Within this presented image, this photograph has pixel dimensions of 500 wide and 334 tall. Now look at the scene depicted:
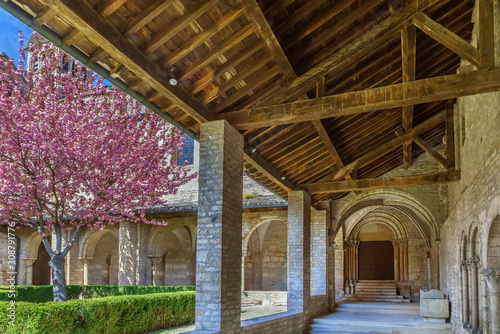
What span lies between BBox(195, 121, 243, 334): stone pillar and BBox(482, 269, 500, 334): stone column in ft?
12.5

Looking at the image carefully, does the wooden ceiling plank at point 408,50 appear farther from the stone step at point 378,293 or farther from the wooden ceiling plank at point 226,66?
the stone step at point 378,293

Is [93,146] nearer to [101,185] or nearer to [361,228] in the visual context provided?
[101,185]

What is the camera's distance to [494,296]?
22.1 ft

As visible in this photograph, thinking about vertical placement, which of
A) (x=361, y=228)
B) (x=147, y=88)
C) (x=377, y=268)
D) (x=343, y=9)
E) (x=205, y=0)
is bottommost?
(x=377, y=268)

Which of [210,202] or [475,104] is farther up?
[475,104]

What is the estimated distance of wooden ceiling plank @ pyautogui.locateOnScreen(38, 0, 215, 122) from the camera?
→ 4332mm

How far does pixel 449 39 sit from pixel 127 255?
13931mm

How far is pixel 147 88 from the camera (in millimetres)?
6281

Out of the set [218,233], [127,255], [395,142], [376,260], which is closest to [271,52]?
[218,233]

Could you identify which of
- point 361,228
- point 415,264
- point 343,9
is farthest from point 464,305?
point 361,228

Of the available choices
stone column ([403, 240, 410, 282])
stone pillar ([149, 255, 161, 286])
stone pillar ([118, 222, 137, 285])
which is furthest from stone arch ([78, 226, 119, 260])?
stone column ([403, 240, 410, 282])

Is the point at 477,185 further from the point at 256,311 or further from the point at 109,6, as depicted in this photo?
the point at 256,311

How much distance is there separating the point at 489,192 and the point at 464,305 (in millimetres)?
3764

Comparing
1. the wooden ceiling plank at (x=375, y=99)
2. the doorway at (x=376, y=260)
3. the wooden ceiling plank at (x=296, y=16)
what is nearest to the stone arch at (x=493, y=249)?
the wooden ceiling plank at (x=375, y=99)
